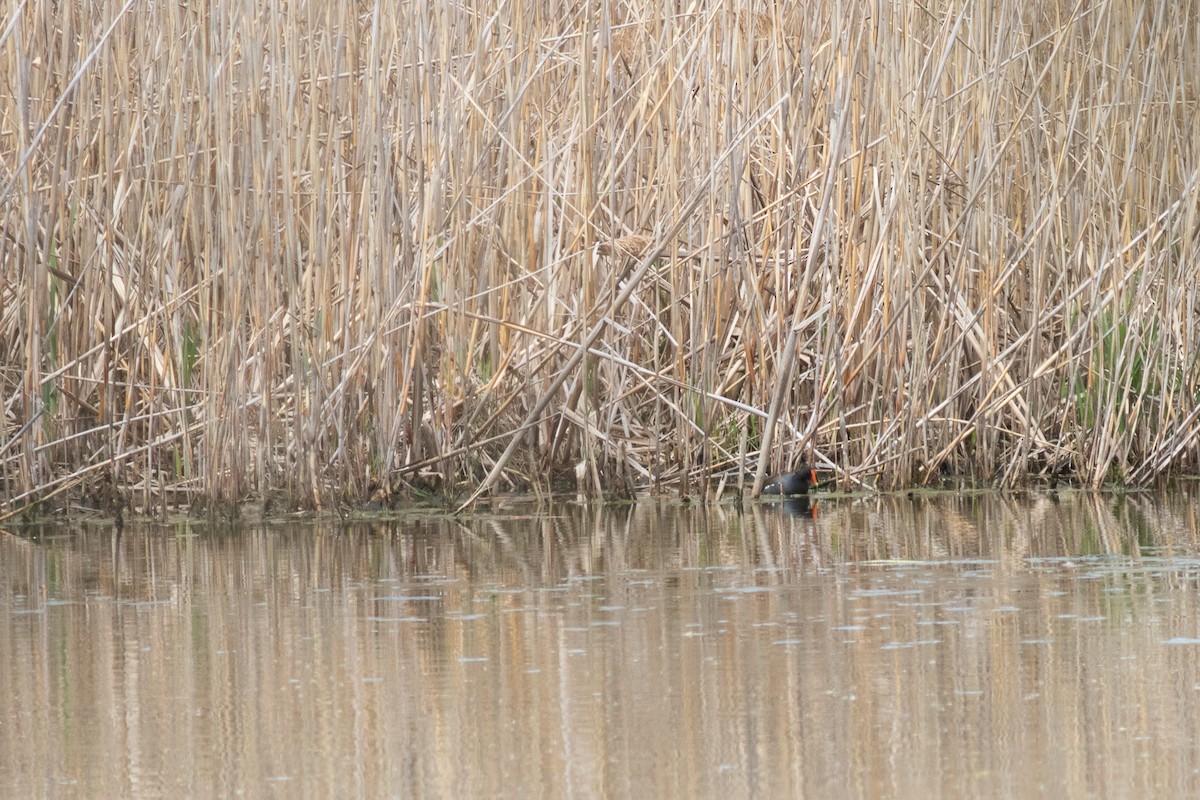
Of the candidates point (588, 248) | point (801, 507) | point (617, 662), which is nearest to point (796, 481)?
point (801, 507)

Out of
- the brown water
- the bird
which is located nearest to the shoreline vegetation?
the bird

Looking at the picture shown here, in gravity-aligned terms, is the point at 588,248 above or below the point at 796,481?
above

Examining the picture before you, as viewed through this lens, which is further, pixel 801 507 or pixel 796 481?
pixel 796 481

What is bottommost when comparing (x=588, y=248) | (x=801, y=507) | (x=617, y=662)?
(x=617, y=662)

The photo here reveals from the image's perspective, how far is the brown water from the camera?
8.07 feet

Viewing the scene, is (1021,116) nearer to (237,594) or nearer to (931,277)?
(931,277)

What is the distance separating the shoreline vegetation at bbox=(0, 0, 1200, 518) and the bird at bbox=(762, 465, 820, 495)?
108mm

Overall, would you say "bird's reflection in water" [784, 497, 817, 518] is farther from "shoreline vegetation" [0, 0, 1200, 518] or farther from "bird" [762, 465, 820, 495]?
"shoreline vegetation" [0, 0, 1200, 518]

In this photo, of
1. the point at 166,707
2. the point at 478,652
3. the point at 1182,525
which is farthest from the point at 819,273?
the point at 166,707

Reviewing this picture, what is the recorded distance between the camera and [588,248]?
577 cm

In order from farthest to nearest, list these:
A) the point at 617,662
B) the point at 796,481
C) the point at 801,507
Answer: the point at 796,481 < the point at 801,507 < the point at 617,662

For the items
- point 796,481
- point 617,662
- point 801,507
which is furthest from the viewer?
point 796,481

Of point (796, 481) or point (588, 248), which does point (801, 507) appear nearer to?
point (796, 481)

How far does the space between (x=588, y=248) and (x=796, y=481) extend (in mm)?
925
